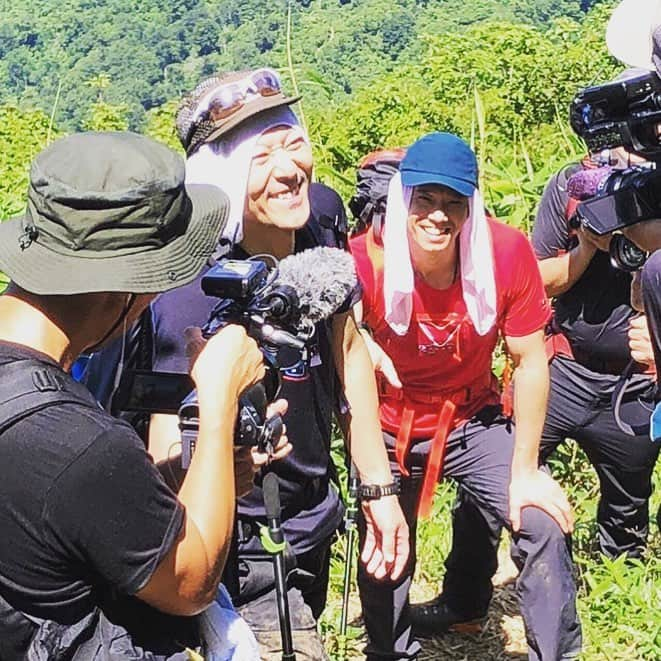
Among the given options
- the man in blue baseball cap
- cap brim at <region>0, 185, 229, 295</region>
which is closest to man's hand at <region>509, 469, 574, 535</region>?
the man in blue baseball cap

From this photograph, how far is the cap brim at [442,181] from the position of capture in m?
2.83

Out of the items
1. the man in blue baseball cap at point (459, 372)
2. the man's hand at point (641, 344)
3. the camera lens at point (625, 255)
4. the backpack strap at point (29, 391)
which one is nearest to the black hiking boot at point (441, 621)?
the man in blue baseball cap at point (459, 372)

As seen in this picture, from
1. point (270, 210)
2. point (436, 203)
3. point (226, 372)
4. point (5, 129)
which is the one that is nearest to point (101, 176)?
point (226, 372)

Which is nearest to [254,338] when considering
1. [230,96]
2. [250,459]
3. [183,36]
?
[250,459]

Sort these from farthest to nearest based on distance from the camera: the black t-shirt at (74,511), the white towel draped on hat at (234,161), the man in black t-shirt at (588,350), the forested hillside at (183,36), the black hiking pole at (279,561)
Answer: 1. the forested hillside at (183,36)
2. the man in black t-shirt at (588,350)
3. the white towel draped on hat at (234,161)
4. the black hiking pole at (279,561)
5. the black t-shirt at (74,511)

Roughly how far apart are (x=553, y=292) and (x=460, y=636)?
116 cm

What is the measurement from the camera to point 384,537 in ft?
8.82

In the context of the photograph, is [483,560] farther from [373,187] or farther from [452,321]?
[373,187]

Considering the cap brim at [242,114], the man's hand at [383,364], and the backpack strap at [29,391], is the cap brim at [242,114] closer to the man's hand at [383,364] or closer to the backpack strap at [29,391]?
the man's hand at [383,364]

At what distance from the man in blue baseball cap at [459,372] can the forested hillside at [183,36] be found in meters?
33.1

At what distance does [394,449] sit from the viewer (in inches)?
120

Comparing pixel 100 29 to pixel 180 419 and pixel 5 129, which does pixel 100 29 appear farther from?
pixel 180 419

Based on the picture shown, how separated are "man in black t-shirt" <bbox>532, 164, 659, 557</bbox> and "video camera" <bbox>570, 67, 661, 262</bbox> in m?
0.71

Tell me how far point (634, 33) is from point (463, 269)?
0.72 meters
